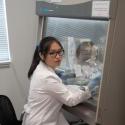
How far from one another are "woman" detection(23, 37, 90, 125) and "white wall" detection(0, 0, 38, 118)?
2.26 feet

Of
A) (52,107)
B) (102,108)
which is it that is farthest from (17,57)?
(102,108)

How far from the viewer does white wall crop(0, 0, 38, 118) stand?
A: 245 cm

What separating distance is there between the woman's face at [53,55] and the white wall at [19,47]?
2.50 feet

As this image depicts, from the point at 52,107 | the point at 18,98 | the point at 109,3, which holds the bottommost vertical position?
the point at 18,98

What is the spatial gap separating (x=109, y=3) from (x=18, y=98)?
1529 millimetres

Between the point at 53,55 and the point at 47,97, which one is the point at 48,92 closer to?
the point at 47,97

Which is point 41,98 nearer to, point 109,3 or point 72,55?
point 72,55

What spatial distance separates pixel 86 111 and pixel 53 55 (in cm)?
45

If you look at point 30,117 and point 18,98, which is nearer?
point 30,117

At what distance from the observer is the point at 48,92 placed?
69.2 inches

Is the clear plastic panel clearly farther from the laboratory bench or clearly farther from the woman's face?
the woman's face

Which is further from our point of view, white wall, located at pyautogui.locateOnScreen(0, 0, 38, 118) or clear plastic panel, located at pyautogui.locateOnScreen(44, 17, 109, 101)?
white wall, located at pyautogui.locateOnScreen(0, 0, 38, 118)

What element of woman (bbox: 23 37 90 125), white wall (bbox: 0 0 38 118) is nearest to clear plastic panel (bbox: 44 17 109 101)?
woman (bbox: 23 37 90 125)

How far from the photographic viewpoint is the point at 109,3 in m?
1.44
